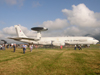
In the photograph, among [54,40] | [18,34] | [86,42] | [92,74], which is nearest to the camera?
[92,74]

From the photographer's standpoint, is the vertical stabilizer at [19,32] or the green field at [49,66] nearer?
the green field at [49,66]

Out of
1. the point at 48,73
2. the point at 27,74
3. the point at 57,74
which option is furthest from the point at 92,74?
the point at 27,74

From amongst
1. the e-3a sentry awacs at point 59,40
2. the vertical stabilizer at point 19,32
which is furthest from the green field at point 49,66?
the vertical stabilizer at point 19,32

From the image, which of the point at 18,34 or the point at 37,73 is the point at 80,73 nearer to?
the point at 37,73

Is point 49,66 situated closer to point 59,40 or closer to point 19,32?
point 59,40

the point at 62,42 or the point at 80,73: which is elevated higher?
the point at 62,42

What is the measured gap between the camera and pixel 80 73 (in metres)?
6.34

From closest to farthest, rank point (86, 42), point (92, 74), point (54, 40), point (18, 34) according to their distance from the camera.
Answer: point (92, 74), point (86, 42), point (54, 40), point (18, 34)

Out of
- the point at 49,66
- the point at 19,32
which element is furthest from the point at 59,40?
the point at 49,66

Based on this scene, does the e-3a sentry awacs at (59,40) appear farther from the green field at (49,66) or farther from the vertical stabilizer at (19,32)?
the green field at (49,66)

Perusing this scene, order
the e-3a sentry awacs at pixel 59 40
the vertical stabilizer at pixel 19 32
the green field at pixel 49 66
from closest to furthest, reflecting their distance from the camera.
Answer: the green field at pixel 49 66 → the e-3a sentry awacs at pixel 59 40 → the vertical stabilizer at pixel 19 32

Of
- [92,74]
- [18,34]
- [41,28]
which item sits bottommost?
[92,74]

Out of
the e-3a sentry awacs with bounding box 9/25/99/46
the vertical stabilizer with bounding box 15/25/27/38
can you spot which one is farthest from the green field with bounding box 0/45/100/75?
the vertical stabilizer with bounding box 15/25/27/38

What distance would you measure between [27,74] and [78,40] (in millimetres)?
31131
